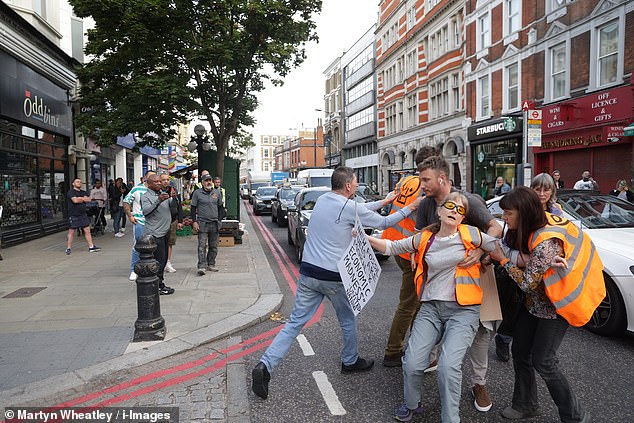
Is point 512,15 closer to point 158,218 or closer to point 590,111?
point 590,111

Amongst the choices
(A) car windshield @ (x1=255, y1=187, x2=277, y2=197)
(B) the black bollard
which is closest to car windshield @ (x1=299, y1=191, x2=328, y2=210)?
(B) the black bollard

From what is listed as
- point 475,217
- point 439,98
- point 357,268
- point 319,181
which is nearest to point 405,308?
point 357,268

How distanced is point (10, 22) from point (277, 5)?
22.4 feet

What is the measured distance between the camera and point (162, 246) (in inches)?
282

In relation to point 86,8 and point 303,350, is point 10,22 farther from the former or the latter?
point 303,350

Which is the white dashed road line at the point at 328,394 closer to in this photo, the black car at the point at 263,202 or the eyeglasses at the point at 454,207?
the eyeglasses at the point at 454,207

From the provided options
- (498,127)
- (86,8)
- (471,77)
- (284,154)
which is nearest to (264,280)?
(86,8)

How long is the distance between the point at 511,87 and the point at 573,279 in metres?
22.4

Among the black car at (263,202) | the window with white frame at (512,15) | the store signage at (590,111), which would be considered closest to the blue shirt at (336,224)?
the store signage at (590,111)

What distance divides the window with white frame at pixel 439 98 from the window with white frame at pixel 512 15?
731 cm

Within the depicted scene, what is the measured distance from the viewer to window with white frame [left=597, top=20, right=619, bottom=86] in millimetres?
16297

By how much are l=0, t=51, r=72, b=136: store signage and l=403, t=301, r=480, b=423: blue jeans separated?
1219 cm

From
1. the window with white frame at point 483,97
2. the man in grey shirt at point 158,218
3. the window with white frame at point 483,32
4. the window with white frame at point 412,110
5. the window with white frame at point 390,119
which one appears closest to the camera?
the man in grey shirt at point 158,218

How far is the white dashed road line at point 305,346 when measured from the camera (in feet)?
15.5
